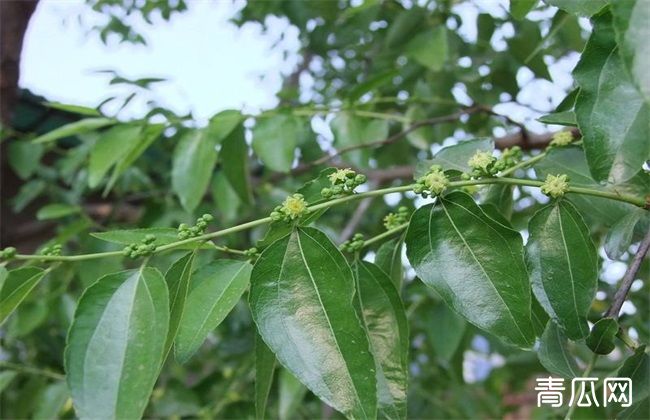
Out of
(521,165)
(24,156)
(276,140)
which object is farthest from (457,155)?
(24,156)

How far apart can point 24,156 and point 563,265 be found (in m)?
1.22

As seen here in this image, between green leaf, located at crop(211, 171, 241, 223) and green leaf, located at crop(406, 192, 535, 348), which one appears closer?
green leaf, located at crop(406, 192, 535, 348)

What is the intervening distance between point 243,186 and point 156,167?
73 cm

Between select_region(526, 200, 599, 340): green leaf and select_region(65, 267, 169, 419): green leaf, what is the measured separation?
0.25 meters

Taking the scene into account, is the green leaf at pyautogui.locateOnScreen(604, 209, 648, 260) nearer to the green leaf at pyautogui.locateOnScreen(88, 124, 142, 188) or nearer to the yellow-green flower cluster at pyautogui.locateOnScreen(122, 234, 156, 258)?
the yellow-green flower cluster at pyautogui.locateOnScreen(122, 234, 156, 258)

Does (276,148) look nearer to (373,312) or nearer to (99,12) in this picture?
(373,312)

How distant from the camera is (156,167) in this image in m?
1.64

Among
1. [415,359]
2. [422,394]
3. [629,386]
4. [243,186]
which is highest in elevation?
[629,386]

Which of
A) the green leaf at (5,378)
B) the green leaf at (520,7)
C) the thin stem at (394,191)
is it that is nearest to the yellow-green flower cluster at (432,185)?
the thin stem at (394,191)

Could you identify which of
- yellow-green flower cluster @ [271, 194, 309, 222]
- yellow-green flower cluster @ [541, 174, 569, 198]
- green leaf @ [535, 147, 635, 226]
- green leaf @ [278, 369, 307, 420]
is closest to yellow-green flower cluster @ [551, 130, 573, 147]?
green leaf @ [535, 147, 635, 226]

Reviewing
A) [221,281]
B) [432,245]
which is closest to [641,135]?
[432,245]

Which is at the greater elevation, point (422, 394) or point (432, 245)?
point (432, 245)

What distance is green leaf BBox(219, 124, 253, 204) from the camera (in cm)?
93

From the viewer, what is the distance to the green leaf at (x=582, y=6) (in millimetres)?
446
